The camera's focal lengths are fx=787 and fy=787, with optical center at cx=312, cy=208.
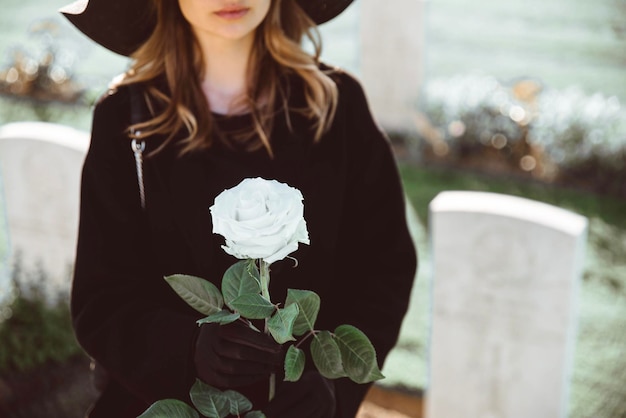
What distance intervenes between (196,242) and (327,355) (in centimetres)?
53

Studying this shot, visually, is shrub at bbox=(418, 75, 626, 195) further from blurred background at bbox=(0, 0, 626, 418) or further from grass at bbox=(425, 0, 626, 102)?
grass at bbox=(425, 0, 626, 102)

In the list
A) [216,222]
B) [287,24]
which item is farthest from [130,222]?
[287,24]

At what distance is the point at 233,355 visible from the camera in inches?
60.9

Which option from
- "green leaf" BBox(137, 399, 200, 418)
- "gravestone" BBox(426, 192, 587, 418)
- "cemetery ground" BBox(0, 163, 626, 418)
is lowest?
"cemetery ground" BBox(0, 163, 626, 418)

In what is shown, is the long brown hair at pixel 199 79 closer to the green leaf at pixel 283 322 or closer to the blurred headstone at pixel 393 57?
the green leaf at pixel 283 322

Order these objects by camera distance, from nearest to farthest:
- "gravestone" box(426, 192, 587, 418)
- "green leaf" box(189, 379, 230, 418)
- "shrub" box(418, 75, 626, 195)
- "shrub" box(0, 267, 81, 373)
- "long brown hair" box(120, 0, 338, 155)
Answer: "green leaf" box(189, 379, 230, 418)
"long brown hair" box(120, 0, 338, 155)
"gravestone" box(426, 192, 587, 418)
"shrub" box(0, 267, 81, 373)
"shrub" box(418, 75, 626, 195)

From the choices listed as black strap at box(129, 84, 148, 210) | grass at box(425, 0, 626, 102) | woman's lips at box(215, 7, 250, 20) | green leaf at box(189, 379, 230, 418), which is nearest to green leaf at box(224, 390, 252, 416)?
green leaf at box(189, 379, 230, 418)

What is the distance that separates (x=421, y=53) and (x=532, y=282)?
4127mm

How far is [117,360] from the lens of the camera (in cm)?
181

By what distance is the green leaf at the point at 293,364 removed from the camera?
143cm

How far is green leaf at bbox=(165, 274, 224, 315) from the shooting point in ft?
4.88

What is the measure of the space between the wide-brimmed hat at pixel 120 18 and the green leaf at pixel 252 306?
3.20 ft

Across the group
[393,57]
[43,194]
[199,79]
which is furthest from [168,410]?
[393,57]

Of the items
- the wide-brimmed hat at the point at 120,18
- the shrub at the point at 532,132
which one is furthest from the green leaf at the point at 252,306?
the shrub at the point at 532,132
